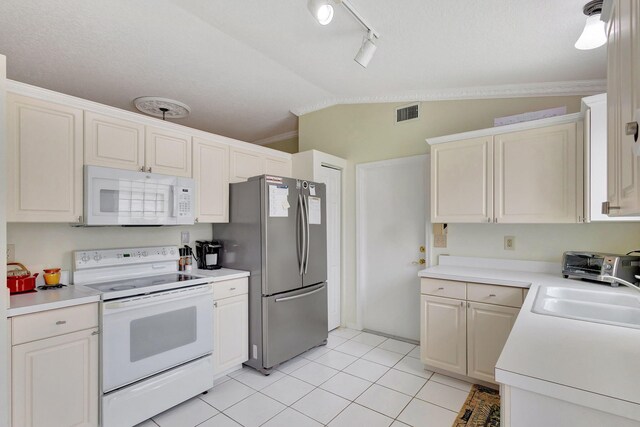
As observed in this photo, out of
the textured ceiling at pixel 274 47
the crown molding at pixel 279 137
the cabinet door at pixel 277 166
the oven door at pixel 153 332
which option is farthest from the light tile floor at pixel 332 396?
the crown molding at pixel 279 137

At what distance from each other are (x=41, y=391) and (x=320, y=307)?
2186mm

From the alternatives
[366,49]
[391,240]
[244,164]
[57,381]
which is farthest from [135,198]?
[391,240]

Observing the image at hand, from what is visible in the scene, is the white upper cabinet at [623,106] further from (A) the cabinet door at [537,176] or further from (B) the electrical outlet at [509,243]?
(B) the electrical outlet at [509,243]

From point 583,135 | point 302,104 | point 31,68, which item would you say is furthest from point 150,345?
point 583,135

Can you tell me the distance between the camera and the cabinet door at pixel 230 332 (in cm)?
261

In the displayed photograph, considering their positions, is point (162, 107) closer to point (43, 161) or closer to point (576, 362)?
point (43, 161)

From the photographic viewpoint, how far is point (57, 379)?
1.77m

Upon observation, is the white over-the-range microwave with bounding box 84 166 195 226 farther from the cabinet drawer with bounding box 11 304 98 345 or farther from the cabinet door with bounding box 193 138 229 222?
the cabinet drawer with bounding box 11 304 98 345

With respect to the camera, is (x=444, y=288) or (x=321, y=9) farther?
(x=444, y=288)

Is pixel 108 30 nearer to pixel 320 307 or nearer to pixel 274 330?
pixel 274 330

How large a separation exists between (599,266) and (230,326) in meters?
2.87

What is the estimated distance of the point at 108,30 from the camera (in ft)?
7.15

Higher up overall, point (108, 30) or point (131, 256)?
point (108, 30)

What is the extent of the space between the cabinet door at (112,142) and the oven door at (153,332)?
1.02m
